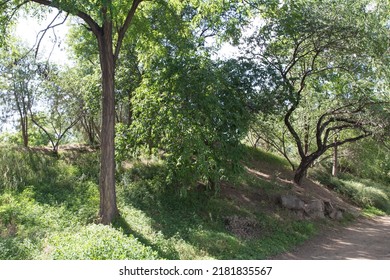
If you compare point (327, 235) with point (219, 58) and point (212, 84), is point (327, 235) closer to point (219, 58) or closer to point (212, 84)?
point (212, 84)

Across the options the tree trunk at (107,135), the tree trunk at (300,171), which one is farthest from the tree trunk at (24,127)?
the tree trunk at (300,171)

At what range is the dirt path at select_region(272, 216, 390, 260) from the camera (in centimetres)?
1070

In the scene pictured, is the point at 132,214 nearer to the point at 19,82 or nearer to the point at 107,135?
the point at 107,135

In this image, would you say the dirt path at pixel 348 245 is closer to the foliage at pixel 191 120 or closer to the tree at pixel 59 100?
the foliage at pixel 191 120

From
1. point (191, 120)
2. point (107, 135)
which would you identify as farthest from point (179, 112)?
point (107, 135)

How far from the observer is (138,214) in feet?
38.3

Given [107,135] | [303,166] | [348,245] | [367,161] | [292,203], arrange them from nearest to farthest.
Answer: [107,135] → [348,245] → [292,203] → [303,166] → [367,161]

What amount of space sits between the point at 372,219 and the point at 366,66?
308 inches

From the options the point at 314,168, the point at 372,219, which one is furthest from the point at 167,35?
the point at 314,168

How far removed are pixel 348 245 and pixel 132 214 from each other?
281 inches

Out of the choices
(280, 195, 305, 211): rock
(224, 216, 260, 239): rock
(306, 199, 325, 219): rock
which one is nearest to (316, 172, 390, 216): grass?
(306, 199, 325, 219): rock

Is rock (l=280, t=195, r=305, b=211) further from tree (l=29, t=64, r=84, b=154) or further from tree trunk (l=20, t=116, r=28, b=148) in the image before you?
tree trunk (l=20, t=116, r=28, b=148)

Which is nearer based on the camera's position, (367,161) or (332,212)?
(332,212)

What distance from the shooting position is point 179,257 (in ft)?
30.4
